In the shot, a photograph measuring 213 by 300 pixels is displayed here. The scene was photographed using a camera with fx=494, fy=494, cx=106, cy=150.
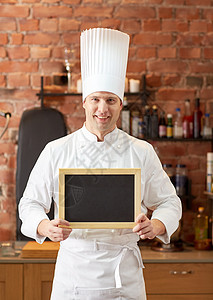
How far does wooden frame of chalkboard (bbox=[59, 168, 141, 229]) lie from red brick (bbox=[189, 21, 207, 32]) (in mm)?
1948

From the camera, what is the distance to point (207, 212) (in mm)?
3498

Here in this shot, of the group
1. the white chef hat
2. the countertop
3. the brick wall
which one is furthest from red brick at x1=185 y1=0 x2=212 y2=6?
the countertop

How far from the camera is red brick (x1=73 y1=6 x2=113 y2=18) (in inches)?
136

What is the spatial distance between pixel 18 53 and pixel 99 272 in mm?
1982

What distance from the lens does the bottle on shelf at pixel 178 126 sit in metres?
3.41

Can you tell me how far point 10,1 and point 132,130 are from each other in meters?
1.24

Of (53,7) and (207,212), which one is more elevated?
(53,7)

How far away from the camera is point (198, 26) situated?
350 cm

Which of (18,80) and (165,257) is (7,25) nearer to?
(18,80)

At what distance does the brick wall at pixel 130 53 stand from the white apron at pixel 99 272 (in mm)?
1539

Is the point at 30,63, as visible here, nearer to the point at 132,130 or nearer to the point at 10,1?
the point at 10,1

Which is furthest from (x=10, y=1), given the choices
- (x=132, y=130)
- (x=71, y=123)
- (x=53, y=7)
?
(x=132, y=130)

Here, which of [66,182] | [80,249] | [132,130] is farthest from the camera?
[132,130]

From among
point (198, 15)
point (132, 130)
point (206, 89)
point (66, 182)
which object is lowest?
point (66, 182)
